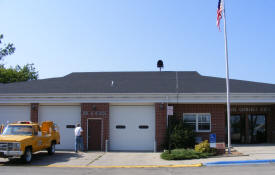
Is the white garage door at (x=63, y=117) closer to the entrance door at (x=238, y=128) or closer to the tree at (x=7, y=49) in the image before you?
the entrance door at (x=238, y=128)

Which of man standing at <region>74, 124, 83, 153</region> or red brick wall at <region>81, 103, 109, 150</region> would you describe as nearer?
man standing at <region>74, 124, 83, 153</region>

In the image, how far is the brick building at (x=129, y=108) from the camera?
2042cm

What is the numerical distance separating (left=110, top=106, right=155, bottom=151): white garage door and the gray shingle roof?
4.32ft

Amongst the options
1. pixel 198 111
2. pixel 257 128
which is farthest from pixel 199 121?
pixel 257 128

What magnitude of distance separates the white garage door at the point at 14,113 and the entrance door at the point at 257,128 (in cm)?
1550

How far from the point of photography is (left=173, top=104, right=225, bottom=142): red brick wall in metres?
20.9

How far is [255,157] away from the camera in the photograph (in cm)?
1562

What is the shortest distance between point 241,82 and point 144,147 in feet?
29.2

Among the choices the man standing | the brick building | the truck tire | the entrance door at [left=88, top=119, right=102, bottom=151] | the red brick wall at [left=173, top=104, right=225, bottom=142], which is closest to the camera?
the truck tire

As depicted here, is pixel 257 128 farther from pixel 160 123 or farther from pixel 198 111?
pixel 160 123

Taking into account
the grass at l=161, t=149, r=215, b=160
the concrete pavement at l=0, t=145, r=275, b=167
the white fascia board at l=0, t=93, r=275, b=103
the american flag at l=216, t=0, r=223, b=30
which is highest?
the american flag at l=216, t=0, r=223, b=30

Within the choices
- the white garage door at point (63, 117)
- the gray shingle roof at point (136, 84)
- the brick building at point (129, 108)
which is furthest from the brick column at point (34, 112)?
the gray shingle roof at point (136, 84)

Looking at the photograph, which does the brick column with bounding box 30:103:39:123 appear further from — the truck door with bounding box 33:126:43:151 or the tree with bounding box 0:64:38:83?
the tree with bounding box 0:64:38:83

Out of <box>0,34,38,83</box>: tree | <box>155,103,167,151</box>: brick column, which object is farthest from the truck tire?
<box>0,34,38,83</box>: tree
